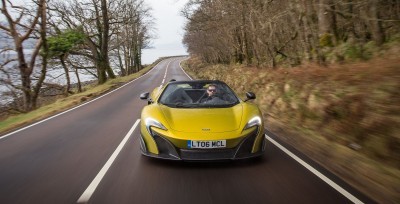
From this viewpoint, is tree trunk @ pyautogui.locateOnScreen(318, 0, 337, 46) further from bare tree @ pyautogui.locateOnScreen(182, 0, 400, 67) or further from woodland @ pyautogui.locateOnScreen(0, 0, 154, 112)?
woodland @ pyautogui.locateOnScreen(0, 0, 154, 112)

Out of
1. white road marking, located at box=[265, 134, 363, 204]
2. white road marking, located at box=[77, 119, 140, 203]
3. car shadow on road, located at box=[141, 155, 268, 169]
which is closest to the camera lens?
white road marking, located at box=[265, 134, 363, 204]

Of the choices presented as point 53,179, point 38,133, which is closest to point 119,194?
point 53,179

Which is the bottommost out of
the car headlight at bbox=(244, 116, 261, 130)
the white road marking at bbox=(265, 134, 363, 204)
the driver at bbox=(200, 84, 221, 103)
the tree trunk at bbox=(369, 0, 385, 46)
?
the white road marking at bbox=(265, 134, 363, 204)

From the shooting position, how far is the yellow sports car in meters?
5.52

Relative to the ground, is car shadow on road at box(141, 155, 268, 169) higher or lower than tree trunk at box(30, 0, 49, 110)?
lower

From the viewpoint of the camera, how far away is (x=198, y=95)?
7949 millimetres

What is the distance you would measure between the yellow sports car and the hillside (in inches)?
53.8

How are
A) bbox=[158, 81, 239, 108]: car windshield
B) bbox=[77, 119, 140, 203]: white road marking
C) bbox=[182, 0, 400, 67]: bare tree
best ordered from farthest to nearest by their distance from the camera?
bbox=[182, 0, 400, 67]: bare tree
bbox=[158, 81, 239, 108]: car windshield
bbox=[77, 119, 140, 203]: white road marking

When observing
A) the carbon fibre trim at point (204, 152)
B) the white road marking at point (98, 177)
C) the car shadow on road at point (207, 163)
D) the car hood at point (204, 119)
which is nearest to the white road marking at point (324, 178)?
the car shadow on road at point (207, 163)

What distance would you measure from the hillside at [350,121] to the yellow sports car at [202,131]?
1368 millimetres

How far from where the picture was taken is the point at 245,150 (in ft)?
18.6

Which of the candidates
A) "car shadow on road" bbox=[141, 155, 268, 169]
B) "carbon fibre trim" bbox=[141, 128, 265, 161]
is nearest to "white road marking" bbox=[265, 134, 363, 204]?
"car shadow on road" bbox=[141, 155, 268, 169]

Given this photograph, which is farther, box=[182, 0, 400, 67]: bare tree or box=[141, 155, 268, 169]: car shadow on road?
box=[182, 0, 400, 67]: bare tree

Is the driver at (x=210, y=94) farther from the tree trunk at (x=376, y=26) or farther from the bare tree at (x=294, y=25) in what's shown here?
the tree trunk at (x=376, y=26)
